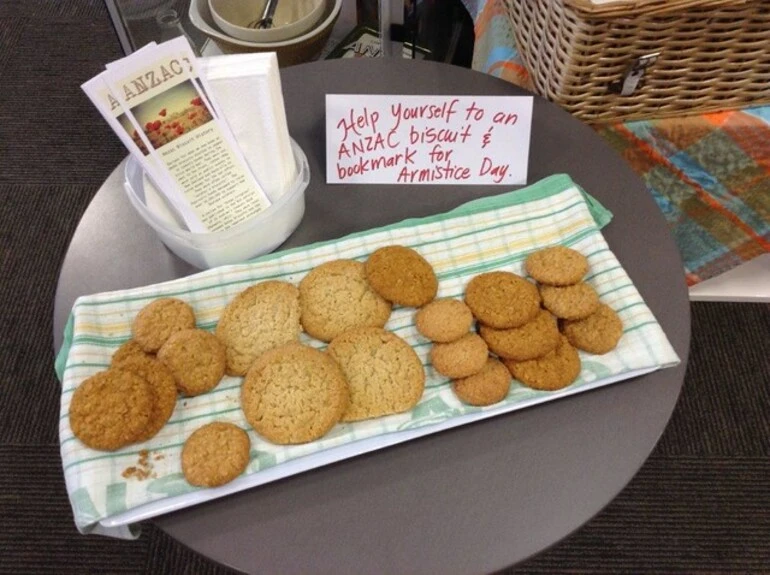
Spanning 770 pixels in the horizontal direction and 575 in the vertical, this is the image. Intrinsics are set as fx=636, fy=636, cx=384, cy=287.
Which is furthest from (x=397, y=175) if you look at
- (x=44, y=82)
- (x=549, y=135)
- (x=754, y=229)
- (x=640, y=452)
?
(x=44, y=82)

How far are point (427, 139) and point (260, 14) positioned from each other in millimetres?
803

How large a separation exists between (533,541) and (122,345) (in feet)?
1.62

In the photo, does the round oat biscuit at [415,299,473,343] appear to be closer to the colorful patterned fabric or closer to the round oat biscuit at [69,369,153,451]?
the round oat biscuit at [69,369,153,451]

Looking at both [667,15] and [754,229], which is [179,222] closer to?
[667,15]

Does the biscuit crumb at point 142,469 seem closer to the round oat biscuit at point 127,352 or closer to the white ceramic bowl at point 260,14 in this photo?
the round oat biscuit at point 127,352

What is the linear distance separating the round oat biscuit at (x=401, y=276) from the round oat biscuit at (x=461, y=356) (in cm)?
7

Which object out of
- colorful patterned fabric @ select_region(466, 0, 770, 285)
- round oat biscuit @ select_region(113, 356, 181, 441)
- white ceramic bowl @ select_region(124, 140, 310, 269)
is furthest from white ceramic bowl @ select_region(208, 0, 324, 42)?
round oat biscuit @ select_region(113, 356, 181, 441)

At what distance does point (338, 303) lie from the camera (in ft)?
2.44

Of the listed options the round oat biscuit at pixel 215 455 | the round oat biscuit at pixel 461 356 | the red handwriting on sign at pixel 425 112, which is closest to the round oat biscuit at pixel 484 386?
the round oat biscuit at pixel 461 356

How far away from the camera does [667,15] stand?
763mm

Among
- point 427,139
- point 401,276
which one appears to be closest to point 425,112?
point 427,139

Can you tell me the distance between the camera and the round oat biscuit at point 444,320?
708 millimetres

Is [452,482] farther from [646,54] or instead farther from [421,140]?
[646,54]

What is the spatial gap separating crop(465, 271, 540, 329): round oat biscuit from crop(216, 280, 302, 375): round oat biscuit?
21 cm
